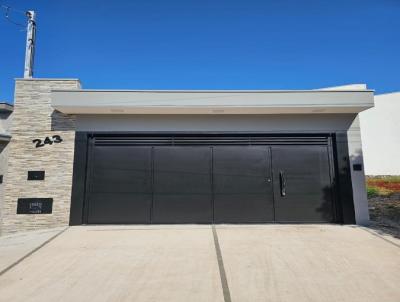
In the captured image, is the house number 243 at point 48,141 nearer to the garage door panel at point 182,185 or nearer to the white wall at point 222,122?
the white wall at point 222,122

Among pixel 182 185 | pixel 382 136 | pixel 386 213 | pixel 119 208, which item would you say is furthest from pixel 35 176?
pixel 382 136

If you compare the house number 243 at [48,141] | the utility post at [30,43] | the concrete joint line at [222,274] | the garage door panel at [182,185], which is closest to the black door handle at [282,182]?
the garage door panel at [182,185]

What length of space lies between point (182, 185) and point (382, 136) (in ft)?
76.6

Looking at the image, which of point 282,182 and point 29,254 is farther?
point 282,182

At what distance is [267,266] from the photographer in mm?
4582

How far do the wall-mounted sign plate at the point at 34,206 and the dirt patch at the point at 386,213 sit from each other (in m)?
9.42

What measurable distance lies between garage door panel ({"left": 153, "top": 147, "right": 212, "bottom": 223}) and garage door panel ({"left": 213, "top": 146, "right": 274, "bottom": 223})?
30 cm

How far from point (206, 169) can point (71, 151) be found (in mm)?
4126

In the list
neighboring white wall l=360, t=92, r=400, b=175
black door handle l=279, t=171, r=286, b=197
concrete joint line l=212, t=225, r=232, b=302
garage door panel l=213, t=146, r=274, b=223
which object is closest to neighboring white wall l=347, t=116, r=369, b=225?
black door handle l=279, t=171, r=286, b=197

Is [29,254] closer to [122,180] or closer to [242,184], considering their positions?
[122,180]

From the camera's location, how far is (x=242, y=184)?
7.86 m

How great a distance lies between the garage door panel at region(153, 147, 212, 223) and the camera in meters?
7.70

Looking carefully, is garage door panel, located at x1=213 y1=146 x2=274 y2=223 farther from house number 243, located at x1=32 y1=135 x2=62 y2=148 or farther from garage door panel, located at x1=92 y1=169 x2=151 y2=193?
house number 243, located at x1=32 y1=135 x2=62 y2=148

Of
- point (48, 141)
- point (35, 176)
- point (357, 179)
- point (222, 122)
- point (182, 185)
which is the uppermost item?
point (222, 122)
